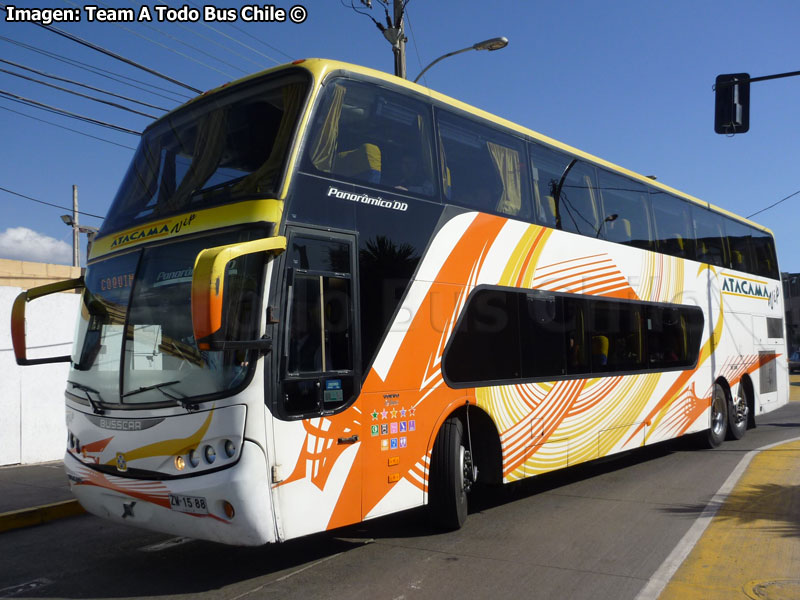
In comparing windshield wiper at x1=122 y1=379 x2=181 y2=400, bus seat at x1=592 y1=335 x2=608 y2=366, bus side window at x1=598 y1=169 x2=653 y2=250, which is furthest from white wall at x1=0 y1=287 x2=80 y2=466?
bus side window at x1=598 y1=169 x2=653 y2=250

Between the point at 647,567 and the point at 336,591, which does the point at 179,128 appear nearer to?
the point at 336,591

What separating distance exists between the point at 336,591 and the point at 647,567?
2.50 metres

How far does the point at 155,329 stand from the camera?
5.85 meters

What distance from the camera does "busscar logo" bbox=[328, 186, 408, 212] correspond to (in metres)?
6.25

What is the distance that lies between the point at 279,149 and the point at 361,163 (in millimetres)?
886

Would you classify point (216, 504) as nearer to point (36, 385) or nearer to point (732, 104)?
point (36, 385)

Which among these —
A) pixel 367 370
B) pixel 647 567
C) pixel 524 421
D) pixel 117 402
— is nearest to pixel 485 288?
pixel 524 421

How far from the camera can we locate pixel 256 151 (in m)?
6.20

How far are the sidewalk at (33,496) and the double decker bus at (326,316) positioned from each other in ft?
7.24

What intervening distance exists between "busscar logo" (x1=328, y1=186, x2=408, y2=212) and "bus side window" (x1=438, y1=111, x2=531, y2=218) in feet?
2.76

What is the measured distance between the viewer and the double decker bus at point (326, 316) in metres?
5.45

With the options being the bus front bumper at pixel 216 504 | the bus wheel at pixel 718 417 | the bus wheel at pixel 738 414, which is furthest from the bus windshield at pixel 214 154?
the bus wheel at pixel 738 414

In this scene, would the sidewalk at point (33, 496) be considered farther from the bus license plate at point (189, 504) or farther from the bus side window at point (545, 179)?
the bus side window at point (545, 179)

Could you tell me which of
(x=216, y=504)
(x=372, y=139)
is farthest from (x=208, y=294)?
(x=372, y=139)
